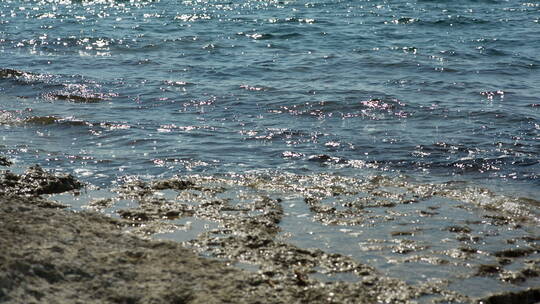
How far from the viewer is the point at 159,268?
4426mm

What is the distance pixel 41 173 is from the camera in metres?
6.36

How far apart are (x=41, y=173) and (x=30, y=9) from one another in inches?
694

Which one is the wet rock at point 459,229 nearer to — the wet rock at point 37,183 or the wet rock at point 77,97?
the wet rock at point 37,183

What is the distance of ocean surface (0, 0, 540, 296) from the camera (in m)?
7.35

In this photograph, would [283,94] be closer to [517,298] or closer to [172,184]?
[172,184]

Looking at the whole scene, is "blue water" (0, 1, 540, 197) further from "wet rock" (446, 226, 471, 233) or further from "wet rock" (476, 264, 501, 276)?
"wet rock" (476, 264, 501, 276)

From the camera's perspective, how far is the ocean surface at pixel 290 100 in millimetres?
7352

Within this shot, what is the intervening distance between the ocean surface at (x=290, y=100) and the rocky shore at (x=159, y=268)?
0.29 m

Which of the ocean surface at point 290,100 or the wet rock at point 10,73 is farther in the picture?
the wet rock at point 10,73

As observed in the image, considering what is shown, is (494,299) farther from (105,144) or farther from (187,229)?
(105,144)

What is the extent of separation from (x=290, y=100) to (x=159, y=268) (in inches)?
241

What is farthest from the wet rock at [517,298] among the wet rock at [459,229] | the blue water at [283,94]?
the blue water at [283,94]

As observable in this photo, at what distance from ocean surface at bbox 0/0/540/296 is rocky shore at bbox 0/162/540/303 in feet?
0.97

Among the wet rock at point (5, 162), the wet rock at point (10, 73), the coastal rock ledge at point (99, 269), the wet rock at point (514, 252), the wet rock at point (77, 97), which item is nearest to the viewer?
the coastal rock ledge at point (99, 269)
